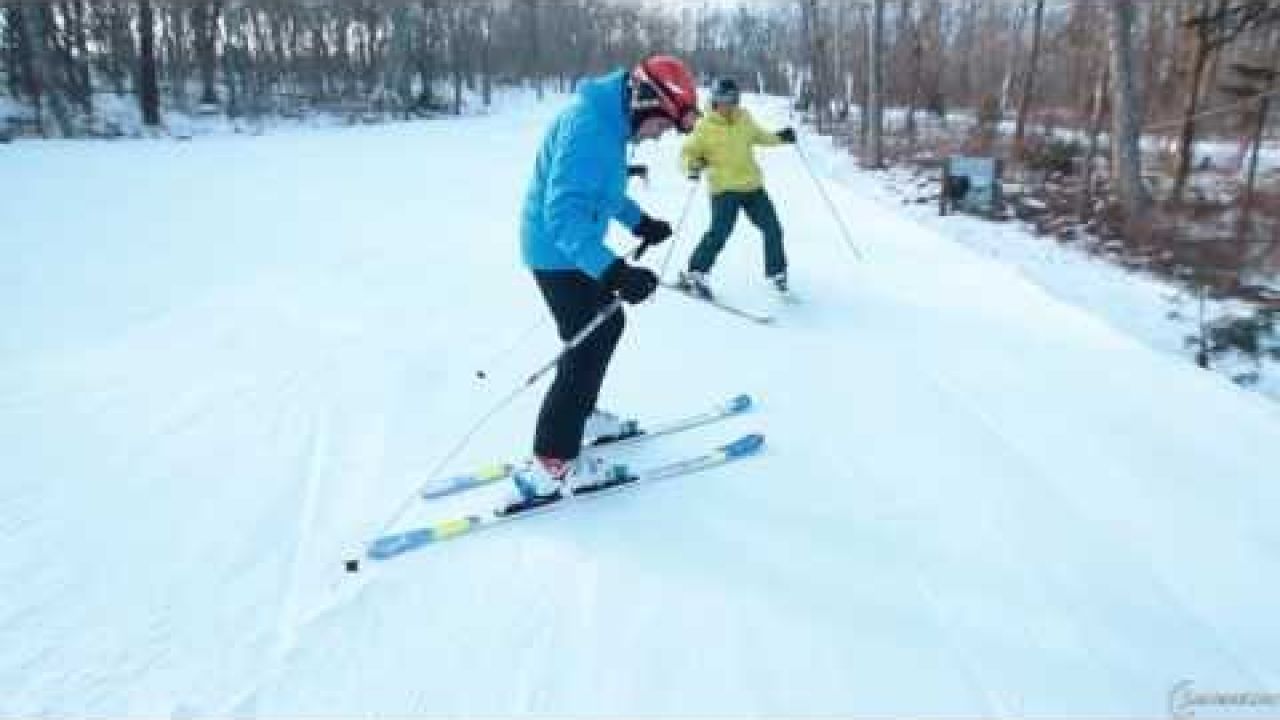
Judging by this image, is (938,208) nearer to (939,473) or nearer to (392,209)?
(392,209)

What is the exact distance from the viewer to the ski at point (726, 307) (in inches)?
241

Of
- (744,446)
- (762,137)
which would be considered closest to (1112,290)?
(762,137)

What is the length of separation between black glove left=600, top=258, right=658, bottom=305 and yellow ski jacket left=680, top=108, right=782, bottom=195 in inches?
145

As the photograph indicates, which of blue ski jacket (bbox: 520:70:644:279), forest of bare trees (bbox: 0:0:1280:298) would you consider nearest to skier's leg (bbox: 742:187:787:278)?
blue ski jacket (bbox: 520:70:644:279)

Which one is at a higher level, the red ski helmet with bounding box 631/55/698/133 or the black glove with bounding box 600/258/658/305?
the red ski helmet with bounding box 631/55/698/133

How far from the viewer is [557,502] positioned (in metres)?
3.36

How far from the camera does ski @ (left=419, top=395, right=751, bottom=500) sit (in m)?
3.49

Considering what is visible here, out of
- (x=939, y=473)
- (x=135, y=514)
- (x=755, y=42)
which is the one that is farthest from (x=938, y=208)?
(x=755, y=42)

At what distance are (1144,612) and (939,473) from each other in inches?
41.6

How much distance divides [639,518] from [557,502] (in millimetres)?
339

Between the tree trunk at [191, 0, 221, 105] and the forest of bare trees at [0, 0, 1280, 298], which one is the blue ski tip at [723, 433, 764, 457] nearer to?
the forest of bare trees at [0, 0, 1280, 298]

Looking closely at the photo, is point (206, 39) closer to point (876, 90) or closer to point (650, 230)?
point (876, 90)

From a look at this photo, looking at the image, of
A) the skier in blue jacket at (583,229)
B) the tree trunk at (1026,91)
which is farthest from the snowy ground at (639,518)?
the tree trunk at (1026,91)

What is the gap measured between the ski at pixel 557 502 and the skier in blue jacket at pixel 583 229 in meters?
0.05
